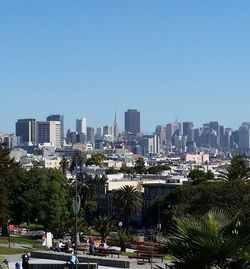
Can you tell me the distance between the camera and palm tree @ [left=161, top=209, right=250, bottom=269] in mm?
6875

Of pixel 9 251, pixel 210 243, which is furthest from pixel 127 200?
pixel 210 243

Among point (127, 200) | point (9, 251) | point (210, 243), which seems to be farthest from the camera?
point (127, 200)

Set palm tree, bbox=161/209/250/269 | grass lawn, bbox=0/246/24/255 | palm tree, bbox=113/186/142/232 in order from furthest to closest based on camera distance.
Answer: palm tree, bbox=113/186/142/232, grass lawn, bbox=0/246/24/255, palm tree, bbox=161/209/250/269

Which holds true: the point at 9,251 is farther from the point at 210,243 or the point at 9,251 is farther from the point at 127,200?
the point at 127,200

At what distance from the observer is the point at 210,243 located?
687 cm

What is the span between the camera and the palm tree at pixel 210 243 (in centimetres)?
688

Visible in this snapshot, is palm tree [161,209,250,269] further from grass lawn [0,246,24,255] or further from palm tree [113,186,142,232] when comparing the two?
palm tree [113,186,142,232]

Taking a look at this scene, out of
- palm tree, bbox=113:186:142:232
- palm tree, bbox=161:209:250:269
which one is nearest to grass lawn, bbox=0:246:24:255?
palm tree, bbox=161:209:250:269

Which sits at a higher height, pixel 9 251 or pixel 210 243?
pixel 210 243

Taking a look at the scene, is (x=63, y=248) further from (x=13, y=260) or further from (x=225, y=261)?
(x=225, y=261)

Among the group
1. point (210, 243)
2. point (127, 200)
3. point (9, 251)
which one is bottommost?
point (9, 251)

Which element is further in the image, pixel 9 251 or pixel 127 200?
pixel 127 200

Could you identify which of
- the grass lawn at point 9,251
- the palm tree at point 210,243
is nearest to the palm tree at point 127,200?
the grass lawn at point 9,251

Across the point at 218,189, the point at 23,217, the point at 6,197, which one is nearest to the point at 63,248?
the point at 6,197
